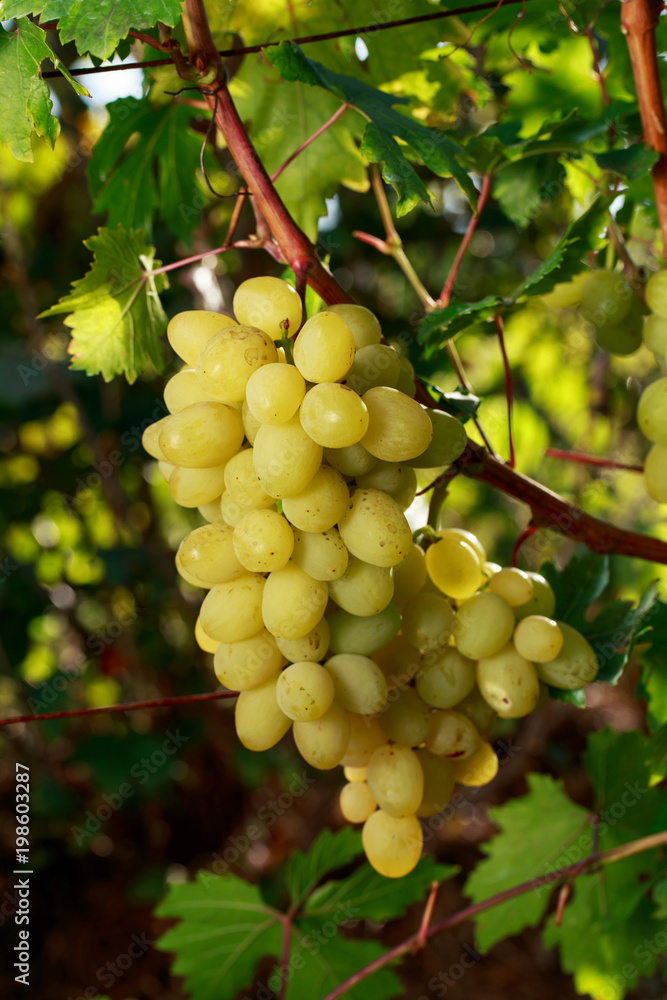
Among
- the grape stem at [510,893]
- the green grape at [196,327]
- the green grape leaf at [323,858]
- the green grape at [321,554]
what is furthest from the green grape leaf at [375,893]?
the green grape at [196,327]

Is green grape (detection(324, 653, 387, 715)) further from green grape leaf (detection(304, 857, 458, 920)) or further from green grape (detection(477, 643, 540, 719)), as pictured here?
green grape leaf (detection(304, 857, 458, 920))

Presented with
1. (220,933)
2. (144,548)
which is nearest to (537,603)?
(220,933)

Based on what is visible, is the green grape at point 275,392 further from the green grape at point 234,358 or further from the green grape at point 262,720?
the green grape at point 262,720

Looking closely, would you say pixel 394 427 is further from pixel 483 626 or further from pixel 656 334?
pixel 656 334

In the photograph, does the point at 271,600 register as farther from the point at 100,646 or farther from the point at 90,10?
the point at 100,646

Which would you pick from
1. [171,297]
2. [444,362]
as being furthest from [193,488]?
[171,297]

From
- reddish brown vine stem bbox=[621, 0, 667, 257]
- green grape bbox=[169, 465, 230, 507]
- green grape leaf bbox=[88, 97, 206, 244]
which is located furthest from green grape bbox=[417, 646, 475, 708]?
green grape leaf bbox=[88, 97, 206, 244]
